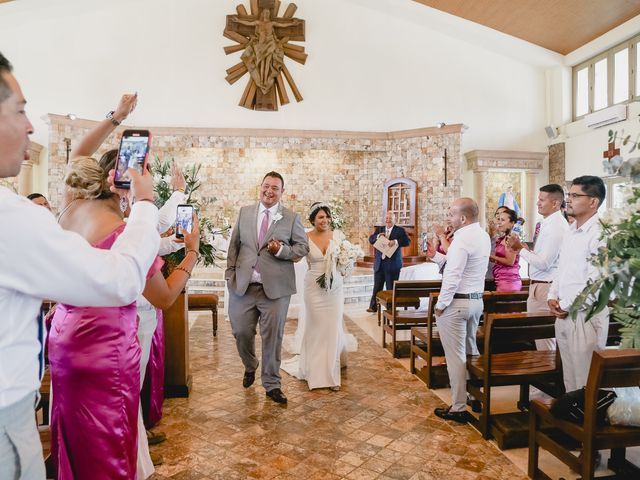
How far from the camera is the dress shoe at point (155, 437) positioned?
10.5 feet

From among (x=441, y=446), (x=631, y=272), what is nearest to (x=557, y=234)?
(x=441, y=446)

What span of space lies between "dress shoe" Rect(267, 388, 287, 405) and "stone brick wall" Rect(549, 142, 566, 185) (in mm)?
11537

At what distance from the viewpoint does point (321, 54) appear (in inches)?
505

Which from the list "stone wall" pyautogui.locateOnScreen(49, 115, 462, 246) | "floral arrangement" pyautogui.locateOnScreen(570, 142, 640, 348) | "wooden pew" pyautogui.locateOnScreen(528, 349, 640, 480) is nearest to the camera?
"floral arrangement" pyautogui.locateOnScreen(570, 142, 640, 348)

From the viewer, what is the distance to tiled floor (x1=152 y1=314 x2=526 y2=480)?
9.37 feet

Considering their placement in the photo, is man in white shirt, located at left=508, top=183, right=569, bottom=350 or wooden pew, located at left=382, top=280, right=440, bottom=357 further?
wooden pew, located at left=382, top=280, right=440, bottom=357

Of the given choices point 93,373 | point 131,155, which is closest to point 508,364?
point 93,373

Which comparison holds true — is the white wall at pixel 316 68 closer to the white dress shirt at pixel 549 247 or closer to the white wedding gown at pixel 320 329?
the white wedding gown at pixel 320 329

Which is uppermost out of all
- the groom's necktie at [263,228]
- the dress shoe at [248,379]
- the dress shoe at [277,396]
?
the groom's necktie at [263,228]

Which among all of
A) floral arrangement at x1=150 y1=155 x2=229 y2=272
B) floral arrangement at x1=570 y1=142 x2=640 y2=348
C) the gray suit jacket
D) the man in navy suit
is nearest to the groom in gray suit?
the gray suit jacket

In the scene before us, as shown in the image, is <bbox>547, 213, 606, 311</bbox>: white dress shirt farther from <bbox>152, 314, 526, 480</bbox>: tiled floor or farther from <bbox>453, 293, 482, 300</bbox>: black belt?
<bbox>152, 314, 526, 480</bbox>: tiled floor

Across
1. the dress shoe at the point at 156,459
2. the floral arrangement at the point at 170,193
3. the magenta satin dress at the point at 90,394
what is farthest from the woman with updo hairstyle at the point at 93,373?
the floral arrangement at the point at 170,193

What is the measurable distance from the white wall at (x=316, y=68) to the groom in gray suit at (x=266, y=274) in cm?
915

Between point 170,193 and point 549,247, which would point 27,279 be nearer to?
point 170,193
